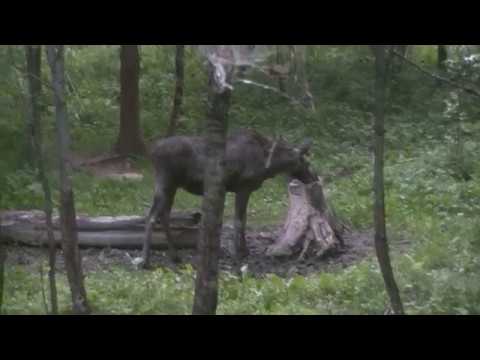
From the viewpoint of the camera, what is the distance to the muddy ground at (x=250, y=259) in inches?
457

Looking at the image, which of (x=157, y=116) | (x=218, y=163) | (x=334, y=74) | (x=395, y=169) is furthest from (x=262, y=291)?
(x=334, y=74)

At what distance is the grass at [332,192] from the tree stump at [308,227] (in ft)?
2.93

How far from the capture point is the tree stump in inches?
485

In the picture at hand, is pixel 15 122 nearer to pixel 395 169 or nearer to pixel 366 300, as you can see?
pixel 395 169

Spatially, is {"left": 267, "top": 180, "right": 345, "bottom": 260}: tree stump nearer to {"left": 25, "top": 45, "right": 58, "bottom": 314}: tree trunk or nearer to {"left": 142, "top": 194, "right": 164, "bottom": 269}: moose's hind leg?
{"left": 142, "top": 194, "right": 164, "bottom": 269}: moose's hind leg

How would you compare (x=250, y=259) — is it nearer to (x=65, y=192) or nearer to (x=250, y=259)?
(x=250, y=259)

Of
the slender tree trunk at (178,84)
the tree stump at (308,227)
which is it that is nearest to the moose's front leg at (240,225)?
the tree stump at (308,227)

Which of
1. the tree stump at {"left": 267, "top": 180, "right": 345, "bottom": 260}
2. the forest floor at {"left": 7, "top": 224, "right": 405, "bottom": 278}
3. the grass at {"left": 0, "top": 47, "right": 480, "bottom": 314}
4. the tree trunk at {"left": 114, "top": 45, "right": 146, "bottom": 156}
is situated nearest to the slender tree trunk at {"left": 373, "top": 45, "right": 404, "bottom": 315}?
the grass at {"left": 0, "top": 47, "right": 480, "bottom": 314}

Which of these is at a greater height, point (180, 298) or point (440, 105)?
point (440, 105)

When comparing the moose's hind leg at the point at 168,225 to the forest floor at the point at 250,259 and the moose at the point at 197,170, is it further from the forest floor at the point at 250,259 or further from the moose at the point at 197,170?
the forest floor at the point at 250,259

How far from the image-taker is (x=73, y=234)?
25.3 ft

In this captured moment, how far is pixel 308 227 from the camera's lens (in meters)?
12.6

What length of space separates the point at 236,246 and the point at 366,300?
398cm

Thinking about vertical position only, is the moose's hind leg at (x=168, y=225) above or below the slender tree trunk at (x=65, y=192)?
below
